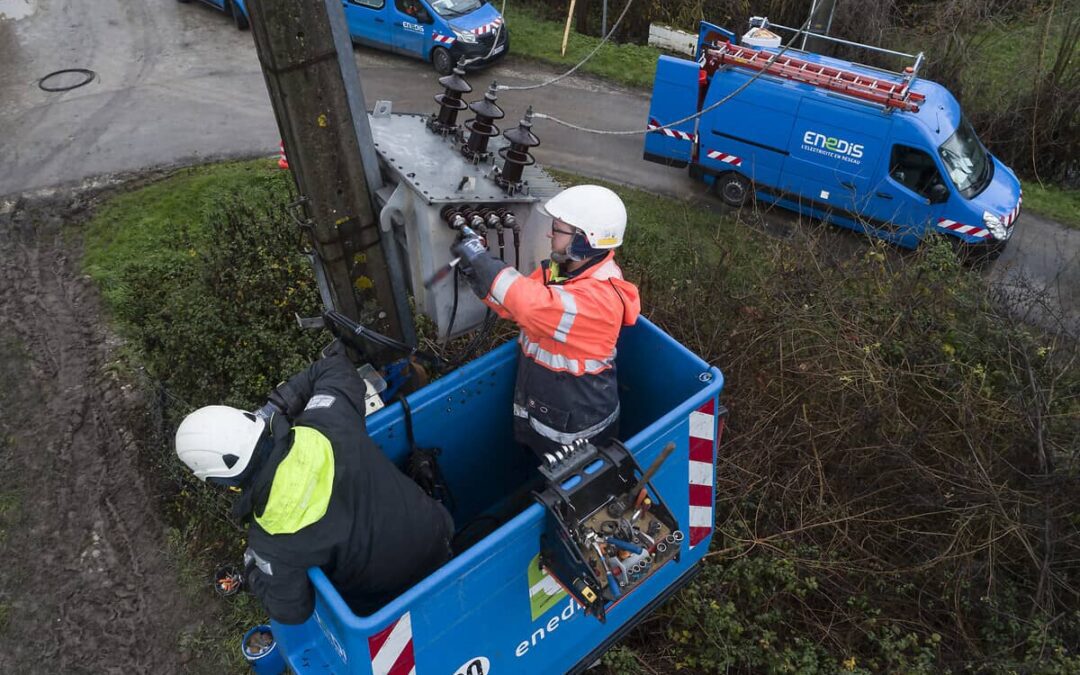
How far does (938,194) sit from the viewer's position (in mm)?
7629

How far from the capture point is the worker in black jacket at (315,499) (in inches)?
90.9

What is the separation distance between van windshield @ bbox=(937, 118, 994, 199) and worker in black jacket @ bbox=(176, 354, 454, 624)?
7.34 metres

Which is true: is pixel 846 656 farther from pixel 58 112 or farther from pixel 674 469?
pixel 58 112

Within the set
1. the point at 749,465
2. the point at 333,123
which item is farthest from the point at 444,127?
the point at 749,465

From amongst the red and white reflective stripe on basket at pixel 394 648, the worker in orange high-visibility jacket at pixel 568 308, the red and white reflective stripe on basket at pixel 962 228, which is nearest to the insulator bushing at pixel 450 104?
the worker in orange high-visibility jacket at pixel 568 308

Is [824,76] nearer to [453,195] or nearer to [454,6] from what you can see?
[454,6]

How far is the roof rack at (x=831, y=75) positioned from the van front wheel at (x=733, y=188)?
1.35 metres

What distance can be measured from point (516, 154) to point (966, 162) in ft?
23.2

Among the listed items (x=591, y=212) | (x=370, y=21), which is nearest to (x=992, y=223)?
(x=591, y=212)

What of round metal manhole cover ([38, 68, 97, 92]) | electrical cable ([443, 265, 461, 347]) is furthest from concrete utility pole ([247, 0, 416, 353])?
round metal manhole cover ([38, 68, 97, 92])

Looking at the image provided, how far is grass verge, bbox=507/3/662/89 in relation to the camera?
11.9 meters

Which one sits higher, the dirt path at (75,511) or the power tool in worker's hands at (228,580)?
the power tool in worker's hands at (228,580)

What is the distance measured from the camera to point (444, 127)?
10.7 ft

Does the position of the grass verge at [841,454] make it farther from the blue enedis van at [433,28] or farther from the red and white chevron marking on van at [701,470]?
the blue enedis van at [433,28]
